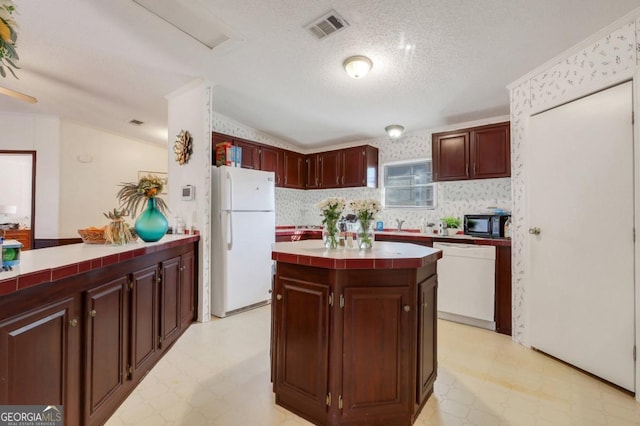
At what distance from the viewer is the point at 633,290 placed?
195cm

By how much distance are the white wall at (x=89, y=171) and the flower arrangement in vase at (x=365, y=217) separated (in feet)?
18.4

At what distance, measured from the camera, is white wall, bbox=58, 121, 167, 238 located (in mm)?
5078

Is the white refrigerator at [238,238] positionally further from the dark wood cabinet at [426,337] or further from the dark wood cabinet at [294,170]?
the dark wood cabinet at [426,337]

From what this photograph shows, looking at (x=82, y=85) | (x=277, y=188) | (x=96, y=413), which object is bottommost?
(x=96, y=413)

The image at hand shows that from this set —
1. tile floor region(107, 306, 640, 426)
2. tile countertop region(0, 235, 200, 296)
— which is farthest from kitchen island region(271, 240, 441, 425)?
tile countertop region(0, 235, 200, 296)

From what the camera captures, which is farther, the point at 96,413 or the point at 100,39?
the point at 100,39

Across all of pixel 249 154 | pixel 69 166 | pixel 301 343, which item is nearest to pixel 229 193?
pixel 249 154

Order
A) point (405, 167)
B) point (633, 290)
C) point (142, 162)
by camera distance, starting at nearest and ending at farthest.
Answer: point (633, 290)
point (405, 167)
point (142, 162)

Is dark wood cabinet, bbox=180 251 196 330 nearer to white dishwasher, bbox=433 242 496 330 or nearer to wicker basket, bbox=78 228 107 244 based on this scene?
wicker basket, bbox=78 228 107 244

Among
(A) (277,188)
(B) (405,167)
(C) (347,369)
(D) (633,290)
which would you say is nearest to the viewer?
(C) (347,369)

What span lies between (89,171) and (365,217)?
5859 millimetres

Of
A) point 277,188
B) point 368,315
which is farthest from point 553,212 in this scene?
point 277,188

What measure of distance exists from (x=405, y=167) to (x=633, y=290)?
2.95 meters

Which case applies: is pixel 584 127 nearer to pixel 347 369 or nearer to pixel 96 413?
pixel 347 369
